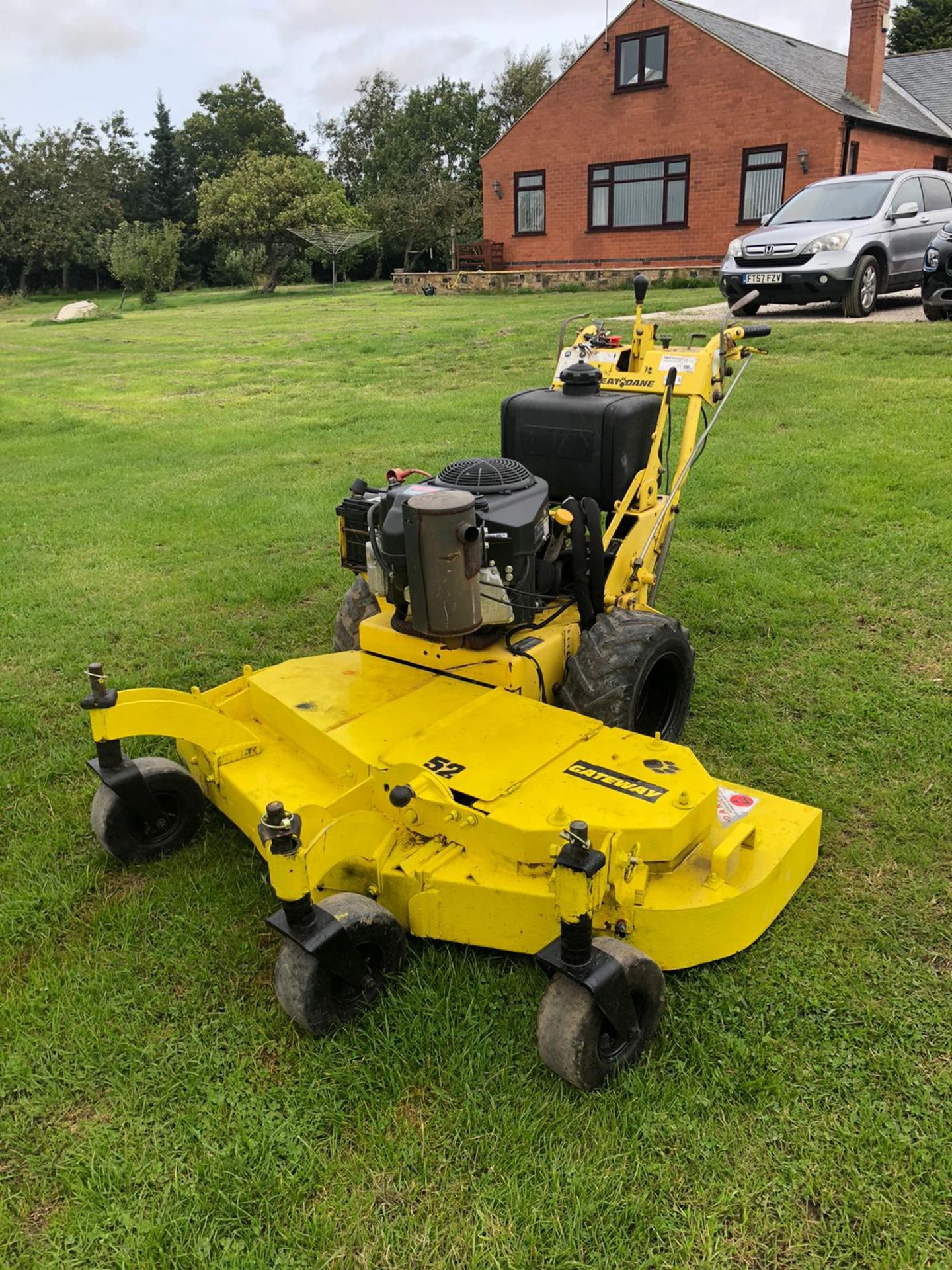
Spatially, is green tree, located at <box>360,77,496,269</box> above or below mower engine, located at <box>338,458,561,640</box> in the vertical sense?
above

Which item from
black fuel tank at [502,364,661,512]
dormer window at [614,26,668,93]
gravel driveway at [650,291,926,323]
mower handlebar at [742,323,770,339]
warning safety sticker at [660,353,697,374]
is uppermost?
dormer window at [614,26,668,93]

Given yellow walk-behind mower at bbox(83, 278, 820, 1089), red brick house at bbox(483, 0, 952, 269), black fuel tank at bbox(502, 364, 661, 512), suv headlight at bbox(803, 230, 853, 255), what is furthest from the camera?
red brick house at bbox(483, 0, 952, 269)

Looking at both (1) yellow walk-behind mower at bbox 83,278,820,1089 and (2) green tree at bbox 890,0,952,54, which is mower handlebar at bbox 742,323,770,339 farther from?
(2) green tree at bbox 890,0,952,54

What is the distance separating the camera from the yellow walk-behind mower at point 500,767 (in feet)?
8.40

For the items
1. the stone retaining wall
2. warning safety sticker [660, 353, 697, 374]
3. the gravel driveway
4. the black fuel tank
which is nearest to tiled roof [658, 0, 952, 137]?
the stone retaining wall

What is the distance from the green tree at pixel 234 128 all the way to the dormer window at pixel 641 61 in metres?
40.2

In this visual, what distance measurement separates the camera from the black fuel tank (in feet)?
13.6

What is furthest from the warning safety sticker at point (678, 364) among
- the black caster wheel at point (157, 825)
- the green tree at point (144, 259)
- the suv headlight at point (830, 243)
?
the green tree at point (144, 259)

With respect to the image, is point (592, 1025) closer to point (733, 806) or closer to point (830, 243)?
point (733, 806)

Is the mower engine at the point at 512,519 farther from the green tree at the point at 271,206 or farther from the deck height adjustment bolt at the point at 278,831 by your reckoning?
the green tree at the point at 271,206

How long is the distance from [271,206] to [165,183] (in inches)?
759

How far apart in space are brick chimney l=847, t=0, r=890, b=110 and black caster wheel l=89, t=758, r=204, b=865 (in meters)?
23.5

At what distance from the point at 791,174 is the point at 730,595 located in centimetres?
1896

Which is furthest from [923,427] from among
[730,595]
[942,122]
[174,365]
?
[942,122]
